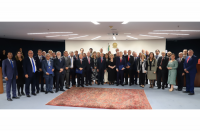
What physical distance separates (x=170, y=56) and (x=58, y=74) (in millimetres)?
4800

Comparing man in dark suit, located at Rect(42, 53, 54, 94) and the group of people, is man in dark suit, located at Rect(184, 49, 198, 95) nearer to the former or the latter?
the group of people

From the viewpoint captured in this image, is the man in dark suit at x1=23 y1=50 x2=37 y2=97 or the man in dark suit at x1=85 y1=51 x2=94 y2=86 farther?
the man in dark suit at x1=85 y1=51 x2=94 y2=86

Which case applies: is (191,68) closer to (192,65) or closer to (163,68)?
(192,65)

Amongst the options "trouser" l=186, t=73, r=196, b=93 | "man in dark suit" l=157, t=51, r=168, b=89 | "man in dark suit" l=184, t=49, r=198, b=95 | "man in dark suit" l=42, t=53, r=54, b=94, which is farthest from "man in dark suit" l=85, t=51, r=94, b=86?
"trouser" l=186, t=73, r=196, b=93

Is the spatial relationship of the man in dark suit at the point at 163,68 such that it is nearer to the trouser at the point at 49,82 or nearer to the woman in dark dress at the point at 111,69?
the woman in dark dress at the point at 111,69

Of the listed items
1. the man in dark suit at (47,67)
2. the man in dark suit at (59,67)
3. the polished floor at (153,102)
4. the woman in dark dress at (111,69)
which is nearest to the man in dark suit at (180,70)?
the polished floor at (153,102)

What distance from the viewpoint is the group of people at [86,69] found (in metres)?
5.04

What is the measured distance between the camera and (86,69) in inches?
270

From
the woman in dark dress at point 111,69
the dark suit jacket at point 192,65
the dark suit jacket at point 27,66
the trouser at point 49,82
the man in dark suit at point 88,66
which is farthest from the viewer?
the woman in dark dress at point 111,69

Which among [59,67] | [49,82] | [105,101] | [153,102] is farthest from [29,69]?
[153,102]

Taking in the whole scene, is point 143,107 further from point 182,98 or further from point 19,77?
point 19,77

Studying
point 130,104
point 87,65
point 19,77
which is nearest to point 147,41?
point 87,65

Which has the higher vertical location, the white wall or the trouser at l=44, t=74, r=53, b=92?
the white wall

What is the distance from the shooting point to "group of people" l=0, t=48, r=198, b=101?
16.5 ft
